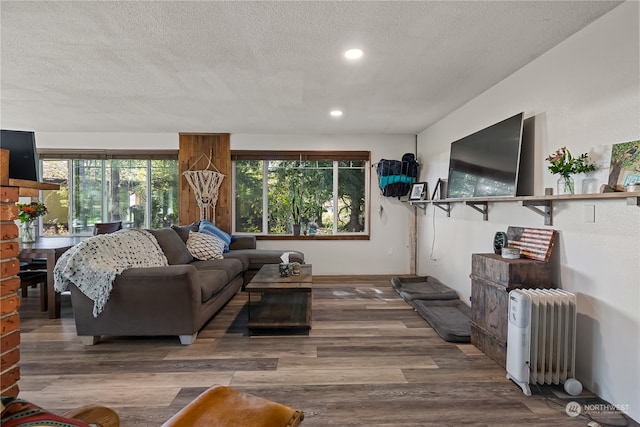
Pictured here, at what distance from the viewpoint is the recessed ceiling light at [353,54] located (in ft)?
8.23

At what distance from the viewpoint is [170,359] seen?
256 cm

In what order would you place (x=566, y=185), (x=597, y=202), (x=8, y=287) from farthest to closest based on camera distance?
1. (x=566, y=185)
2. (x=597, y=202)
3. (x=8, y=287)

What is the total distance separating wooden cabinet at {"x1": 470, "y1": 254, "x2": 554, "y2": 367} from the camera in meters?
2.34

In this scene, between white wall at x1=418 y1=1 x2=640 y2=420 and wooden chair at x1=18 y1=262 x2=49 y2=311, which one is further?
wooden chair at x1=18 y1=262 x2=49 y2=311

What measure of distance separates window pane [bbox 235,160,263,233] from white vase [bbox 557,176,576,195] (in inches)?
170

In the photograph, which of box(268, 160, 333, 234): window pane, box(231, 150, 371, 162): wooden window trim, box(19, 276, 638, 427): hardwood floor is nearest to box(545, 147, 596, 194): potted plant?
box(19, 276, 638, 427): hardwood floor

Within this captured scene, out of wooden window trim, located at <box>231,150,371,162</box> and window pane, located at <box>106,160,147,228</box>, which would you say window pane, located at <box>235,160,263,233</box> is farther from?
window pane, located at <box>106,160,147,228</box>

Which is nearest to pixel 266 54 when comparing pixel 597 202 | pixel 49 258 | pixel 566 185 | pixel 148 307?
pixel 148 307

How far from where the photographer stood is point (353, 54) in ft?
8.39

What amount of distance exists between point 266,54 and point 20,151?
1.72 meters

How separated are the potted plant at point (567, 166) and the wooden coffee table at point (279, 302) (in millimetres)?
2113

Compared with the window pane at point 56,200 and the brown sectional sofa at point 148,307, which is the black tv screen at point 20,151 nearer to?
the brown sectional sofa at point 148,307

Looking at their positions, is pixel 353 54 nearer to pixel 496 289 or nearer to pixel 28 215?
pixel 496 289

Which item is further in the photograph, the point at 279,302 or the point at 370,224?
the point at 370,224
